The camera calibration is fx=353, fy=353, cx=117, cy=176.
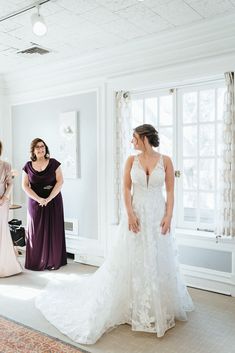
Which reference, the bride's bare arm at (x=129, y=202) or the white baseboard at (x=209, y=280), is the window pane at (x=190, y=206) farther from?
the bride's bare arm at (x=129, y=202)

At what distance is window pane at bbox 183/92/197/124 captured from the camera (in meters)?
3.79

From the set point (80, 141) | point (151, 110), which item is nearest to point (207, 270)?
point (151, 110)

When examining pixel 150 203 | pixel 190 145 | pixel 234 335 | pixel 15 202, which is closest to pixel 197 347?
pixel 234 335

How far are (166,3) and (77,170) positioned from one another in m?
2.36

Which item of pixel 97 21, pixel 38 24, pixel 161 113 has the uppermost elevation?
pixel 97 21

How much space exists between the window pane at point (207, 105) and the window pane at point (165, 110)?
36 cm

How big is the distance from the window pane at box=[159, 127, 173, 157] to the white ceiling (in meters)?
1.03

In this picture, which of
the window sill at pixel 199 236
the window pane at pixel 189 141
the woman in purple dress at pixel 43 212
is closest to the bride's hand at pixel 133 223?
the window sill at pixel 199 236

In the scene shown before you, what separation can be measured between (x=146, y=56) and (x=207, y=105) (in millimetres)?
884

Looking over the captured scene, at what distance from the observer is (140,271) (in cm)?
283

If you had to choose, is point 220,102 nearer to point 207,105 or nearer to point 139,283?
point 207,105

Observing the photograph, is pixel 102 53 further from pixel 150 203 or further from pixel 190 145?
pixel 150 203

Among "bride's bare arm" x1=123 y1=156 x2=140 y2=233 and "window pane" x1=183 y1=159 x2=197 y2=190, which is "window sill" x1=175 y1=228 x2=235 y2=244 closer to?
"window pane" x1=183 y1=159 x2=197 y2=190

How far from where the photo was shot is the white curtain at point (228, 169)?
133 inches
